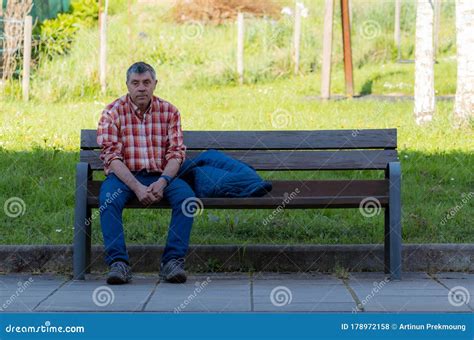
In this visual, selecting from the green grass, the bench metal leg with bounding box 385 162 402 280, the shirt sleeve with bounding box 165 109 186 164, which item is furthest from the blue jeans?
the bench metal leg with bounding box 385 162 402 280

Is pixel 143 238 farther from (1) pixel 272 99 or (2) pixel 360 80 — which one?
(2) pixel 360 80

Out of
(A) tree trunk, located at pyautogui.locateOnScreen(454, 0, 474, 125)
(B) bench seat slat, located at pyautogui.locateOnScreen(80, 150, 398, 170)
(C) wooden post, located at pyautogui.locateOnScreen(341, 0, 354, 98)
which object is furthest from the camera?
(C) wooden post, located at pyautogui.locateOnScreen(341, 0, 354, 98)

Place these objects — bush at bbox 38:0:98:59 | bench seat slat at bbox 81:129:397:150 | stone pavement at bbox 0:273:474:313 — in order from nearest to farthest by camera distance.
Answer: stone pavement at bbox 0:273:474:313 < bench seat slat at bbox 81:129:397:150 < bush at bbox 38:0:98:59

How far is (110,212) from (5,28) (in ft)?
31.7

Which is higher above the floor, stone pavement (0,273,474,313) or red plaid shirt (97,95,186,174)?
red plaid shirt (97,95,186,174)

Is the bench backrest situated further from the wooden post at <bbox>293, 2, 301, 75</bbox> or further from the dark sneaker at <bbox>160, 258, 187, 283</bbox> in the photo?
the wooden post at <bbox>293, 2, 301, 75</bbox>

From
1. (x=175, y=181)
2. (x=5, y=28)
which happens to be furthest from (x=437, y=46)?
(x=175, y=181)

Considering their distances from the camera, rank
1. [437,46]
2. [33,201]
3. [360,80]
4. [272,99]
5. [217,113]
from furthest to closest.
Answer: [437,46]
[360,80]
[272,99]
[217,113]
[33,201]

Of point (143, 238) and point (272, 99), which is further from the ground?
point (272, 99)

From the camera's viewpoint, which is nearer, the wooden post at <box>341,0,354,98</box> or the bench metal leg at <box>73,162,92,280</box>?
the bench metal leg at <box>73,162,92,280</box>

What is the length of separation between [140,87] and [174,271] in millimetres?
1298

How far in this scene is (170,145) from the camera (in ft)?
22.7

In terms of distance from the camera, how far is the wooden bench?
6668mm

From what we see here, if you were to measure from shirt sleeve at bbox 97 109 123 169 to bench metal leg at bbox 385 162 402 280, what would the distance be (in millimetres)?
1850
